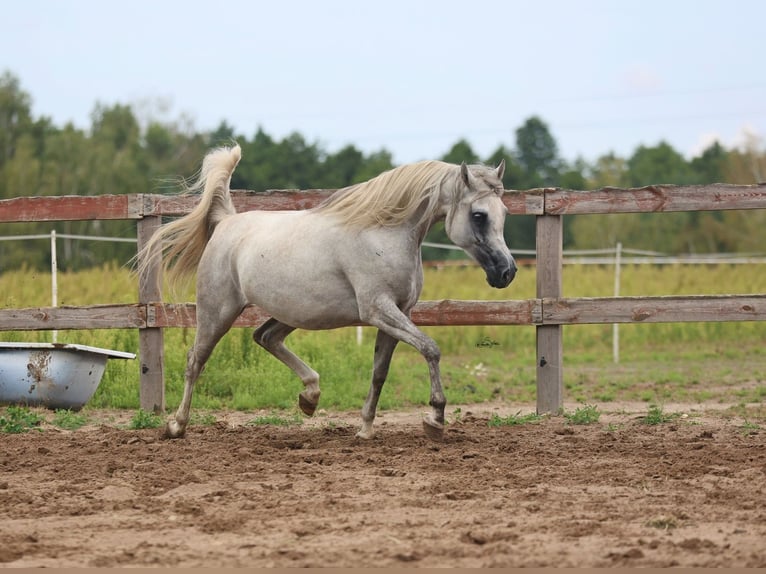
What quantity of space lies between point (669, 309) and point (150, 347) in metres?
4.01

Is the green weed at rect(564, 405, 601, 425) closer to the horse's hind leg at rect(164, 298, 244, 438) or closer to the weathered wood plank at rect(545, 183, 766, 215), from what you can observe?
the weathered wood plank at rect(545, 183, 766, 215)

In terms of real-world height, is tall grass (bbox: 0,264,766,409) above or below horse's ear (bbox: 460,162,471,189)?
below

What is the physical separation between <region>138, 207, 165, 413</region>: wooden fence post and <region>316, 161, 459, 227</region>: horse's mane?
87.8 inches

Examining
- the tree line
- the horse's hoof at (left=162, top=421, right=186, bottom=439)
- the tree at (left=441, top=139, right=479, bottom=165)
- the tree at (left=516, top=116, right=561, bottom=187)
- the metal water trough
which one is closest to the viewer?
the horse's hoof at (left=162, top=421, right=186, bottom=439)

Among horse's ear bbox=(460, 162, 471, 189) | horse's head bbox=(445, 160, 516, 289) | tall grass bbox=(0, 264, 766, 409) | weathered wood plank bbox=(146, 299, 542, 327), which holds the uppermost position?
horse's ear bbox=(460, 162, 471, 189)

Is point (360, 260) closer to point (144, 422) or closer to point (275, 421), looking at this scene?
point (275, 421)

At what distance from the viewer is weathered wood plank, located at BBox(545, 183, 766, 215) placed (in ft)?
24.7

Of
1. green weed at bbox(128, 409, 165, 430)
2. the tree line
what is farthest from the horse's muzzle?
the tree line

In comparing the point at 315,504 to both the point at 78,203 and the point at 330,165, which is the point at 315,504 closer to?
the point at 78,203

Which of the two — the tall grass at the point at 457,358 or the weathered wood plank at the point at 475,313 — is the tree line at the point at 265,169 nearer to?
the tall grass at the point at 457,358

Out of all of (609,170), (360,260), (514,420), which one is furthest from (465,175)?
(609,170)

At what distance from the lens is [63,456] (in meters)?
5.95

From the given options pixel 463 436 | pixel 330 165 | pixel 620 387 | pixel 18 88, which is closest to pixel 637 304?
pixel 463 436

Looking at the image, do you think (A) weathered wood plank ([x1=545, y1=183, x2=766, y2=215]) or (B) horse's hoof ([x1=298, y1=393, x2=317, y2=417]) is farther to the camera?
(A) weathered wood plank ([x1=545, y1=183, x2=766, y2=215])
